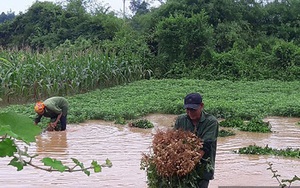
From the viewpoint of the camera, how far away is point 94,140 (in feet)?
35.6

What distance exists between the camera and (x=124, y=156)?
30.1 feet

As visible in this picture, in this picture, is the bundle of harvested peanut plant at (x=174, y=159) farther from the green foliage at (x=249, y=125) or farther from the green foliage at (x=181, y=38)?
the green foliage at (x=181, y=38)

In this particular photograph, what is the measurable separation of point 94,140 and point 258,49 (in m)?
16.3

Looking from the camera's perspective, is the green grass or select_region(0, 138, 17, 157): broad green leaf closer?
select_region(0, 138, 17, 157): broad green leaf

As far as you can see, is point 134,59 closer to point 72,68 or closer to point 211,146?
point 72,68

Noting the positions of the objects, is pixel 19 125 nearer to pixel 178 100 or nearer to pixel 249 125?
pixel 249 125

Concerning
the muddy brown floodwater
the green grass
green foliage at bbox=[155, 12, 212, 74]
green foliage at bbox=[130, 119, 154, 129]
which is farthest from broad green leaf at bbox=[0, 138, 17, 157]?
green foliage at bbox=[155, 12, 212, 74]

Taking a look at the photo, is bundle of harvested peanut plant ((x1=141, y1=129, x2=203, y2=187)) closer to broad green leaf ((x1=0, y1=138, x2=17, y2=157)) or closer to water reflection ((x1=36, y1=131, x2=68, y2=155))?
broad green leaf ((x1=0, y1=138, x2=17, y2=157))

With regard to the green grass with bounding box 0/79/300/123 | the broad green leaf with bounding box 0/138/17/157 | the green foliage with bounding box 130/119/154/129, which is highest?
the broad green leaf with bounding box 0/138/17/157

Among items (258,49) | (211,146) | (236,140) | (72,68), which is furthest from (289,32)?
(211,146)

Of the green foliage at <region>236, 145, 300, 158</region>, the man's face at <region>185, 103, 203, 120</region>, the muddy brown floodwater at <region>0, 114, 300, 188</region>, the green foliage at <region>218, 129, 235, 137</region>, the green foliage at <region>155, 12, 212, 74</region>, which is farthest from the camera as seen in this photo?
the green foliage at <region>155, 12, 212, 74</region>

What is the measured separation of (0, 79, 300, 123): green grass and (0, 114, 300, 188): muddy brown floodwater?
0.59m

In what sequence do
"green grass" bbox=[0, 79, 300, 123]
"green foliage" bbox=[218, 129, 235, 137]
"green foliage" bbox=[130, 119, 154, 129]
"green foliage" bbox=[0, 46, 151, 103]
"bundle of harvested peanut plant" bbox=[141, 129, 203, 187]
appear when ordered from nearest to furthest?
"bundle of harvested peanut plant" bbox=[141, 129, 203, 187]
"green foliage" bbox=[218, 129, 235, 137]
"green foliage" bbox=[130, 119, 154, 129]
"green grass" bbox=[0, 79, 300, 123]
"green foliage" bbox=[0, 46, 151, 103]

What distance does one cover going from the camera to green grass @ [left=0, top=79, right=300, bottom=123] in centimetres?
1408
